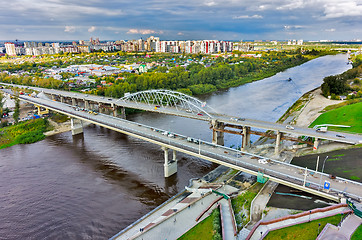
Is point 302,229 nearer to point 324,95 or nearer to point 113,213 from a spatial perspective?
point 113,213

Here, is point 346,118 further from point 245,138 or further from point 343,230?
point 343,230

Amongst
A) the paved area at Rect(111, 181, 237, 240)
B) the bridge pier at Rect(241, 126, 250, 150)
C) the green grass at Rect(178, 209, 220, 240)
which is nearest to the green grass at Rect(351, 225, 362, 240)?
the paved area at Rect(111, 181, 237, 240)

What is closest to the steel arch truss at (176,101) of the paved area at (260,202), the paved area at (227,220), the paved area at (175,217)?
the paved area at (175,217)

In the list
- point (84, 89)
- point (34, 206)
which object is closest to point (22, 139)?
point (34, 206)

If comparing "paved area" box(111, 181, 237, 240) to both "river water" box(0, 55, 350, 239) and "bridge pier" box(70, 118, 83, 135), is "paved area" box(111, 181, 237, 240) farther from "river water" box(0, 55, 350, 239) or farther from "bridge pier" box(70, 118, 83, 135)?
"bridge pier" box(70, 118, 83, 135)

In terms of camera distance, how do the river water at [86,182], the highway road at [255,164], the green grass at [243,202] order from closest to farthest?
the green grass at [243,202], the highway road at [255,164], the river water at [86,182]

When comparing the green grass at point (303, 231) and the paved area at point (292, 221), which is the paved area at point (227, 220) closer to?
the paved area at point (292, 221)

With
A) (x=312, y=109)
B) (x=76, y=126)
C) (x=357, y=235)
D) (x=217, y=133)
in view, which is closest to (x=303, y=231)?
(x=357, y=235)
